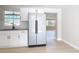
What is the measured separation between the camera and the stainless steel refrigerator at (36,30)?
16.3 feet

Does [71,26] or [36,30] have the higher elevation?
[71,26]

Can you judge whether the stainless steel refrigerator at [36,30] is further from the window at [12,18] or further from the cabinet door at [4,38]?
the cabinet door at [4,38]

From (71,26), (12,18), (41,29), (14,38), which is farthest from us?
(41,29)

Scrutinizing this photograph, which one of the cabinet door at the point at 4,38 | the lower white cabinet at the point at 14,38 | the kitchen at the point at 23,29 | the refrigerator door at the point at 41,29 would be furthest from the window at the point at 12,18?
the refrigerator door at the point at 41,29

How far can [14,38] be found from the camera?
4922 mm

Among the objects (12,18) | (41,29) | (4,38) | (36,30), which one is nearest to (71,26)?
(41,29)

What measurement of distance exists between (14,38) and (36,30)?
96 centimetres

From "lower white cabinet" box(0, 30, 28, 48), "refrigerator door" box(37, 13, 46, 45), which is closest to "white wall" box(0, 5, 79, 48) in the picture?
"refrigerator door" box(37, 13, 46, 45)

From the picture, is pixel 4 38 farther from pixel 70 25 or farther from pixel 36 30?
pixel 70 25

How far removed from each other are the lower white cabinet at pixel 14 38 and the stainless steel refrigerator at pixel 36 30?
252mm

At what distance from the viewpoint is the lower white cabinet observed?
481cm

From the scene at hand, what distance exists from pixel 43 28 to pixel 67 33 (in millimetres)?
984

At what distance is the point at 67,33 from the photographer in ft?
15.0

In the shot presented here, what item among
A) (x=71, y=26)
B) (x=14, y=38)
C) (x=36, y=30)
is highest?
(x=71, y=26)
